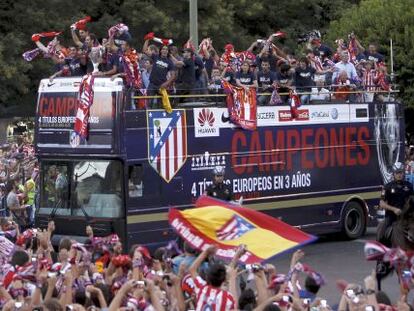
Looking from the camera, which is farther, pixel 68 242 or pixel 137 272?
pixel 68 242

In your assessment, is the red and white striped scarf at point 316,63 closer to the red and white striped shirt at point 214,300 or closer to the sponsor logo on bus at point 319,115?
the sponsor logo on bus at point 319,115

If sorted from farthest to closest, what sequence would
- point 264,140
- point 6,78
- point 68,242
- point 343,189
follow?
point 6,78 < point 343,189 < point 264,140 < point 68,242

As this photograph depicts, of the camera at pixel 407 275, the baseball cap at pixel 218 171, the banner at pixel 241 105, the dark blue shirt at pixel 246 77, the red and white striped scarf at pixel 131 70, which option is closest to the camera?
the camera at pixel 407 275

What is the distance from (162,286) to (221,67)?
13.4 m

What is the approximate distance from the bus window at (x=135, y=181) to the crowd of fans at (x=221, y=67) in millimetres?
1233

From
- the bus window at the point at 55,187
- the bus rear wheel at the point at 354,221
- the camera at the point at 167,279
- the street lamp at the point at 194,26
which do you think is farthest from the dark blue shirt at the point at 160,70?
the camera at the point at 167,279

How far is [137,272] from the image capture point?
10.7 m

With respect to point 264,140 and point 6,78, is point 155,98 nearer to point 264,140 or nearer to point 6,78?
point 264,140

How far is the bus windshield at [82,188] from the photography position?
66.7 ft

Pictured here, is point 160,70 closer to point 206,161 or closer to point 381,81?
point 206,161

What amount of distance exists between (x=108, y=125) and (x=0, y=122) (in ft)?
86.7

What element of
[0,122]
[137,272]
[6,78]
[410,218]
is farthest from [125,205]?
[0,122]

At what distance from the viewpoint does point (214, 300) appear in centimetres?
923

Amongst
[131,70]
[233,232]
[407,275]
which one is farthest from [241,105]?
[233,232]
